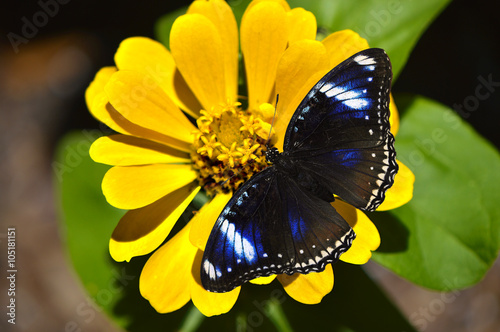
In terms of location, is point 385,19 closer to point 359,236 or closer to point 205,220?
point 359,236

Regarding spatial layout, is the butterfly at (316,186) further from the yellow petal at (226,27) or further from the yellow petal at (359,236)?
the yellow petal at (226,27)

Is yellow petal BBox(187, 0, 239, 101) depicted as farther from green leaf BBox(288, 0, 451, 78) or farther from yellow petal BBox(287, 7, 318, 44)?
green leaf BBox(288, 0, 451, 78)

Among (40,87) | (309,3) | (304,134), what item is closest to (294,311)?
(304,134)

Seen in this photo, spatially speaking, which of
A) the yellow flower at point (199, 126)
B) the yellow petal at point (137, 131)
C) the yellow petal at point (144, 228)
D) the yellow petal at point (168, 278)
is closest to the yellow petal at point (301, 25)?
the yellow flower at point (199, 126)

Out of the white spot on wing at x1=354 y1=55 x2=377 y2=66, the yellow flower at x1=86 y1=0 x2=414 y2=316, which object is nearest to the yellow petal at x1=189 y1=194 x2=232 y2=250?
the yellow flower at x1=86 y1=0 x2=414 y2=316

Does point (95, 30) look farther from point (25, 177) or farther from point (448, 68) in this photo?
point (448, 68)
